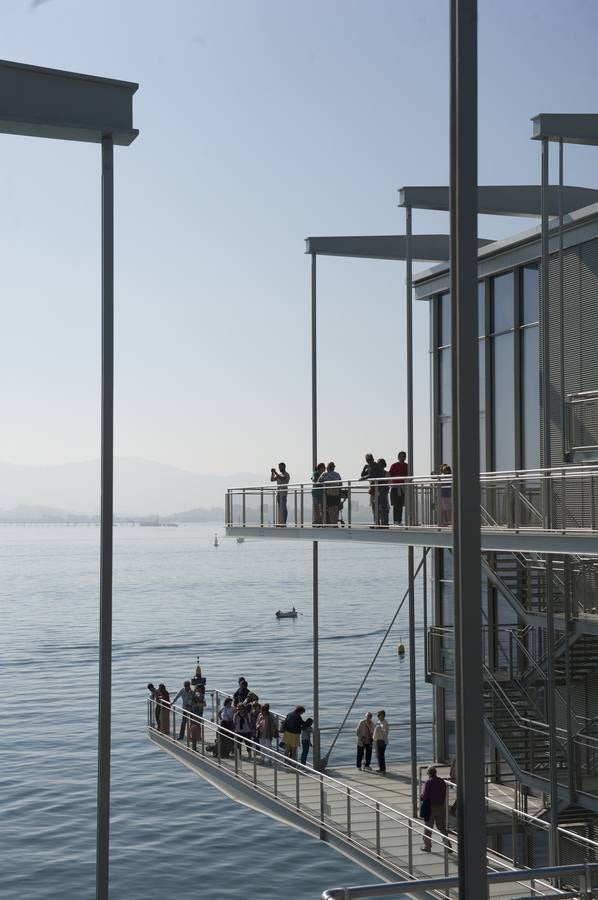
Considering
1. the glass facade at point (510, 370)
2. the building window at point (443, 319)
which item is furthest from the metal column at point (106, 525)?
the building window at point (443, 319)

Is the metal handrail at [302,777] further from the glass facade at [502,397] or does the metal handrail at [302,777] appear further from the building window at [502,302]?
the building window at [502,302]

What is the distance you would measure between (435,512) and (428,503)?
24.2 inches

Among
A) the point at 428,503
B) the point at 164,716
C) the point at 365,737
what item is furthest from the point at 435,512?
the point at 164,716

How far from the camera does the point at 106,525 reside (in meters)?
9.59

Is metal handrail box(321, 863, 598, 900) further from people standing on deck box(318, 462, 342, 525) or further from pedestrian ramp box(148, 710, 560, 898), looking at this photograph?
people standing on deck box(318, 462, 342, 525)

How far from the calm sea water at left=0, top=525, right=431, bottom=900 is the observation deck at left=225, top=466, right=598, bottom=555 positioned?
1006 centimetres

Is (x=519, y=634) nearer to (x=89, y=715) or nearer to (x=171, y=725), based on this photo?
(x=171, y=725)

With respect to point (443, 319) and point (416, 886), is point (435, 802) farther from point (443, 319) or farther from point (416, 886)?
point (416, 886)

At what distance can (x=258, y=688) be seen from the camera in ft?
225

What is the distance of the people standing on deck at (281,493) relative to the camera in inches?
1141

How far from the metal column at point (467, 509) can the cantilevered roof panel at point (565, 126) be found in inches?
454

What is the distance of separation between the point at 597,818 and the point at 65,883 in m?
16.1

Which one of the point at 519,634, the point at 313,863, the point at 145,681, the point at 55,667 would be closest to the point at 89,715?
the point at 145,681

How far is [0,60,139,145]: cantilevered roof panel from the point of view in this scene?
10.0 meters
